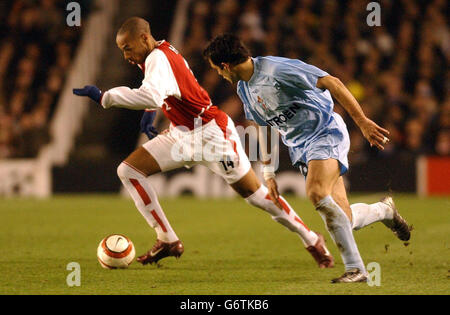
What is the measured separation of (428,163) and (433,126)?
643 mm

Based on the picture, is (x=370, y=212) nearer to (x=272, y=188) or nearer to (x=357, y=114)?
(x=272, y=188)

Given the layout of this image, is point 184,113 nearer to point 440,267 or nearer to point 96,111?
point 440,267

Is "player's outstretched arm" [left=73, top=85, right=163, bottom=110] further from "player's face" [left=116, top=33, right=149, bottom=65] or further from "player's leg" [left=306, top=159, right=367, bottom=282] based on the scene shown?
"player's leg" [left=306, top=159, right=367, bottom=282]

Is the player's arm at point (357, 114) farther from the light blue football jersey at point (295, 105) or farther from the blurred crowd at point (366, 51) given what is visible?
the blurred crowd at point (366, 51)

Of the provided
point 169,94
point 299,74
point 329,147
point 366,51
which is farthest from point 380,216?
point 366,51

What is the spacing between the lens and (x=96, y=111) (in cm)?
1695

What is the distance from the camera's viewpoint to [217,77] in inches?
599

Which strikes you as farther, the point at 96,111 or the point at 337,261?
the point at 96,111

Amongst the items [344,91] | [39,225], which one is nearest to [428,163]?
[39,225]

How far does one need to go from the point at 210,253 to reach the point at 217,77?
26.2 feet

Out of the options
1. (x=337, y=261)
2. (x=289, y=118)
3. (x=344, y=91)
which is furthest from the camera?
(x=337, y=261)

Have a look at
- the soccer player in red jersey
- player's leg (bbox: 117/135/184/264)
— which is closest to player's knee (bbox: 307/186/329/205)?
the soccer player in red jersey

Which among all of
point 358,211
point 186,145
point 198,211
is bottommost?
Result: point 198,211

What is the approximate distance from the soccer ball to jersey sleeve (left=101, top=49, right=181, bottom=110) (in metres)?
1.20
